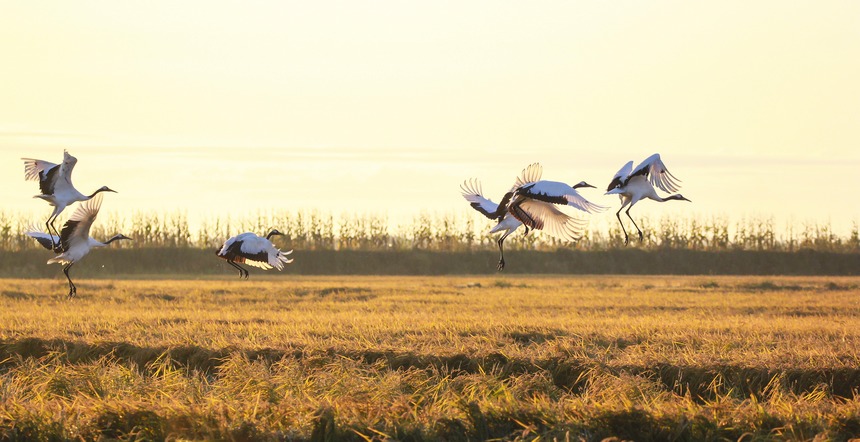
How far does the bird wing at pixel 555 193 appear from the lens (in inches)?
414

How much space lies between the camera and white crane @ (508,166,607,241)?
10570 millimetres

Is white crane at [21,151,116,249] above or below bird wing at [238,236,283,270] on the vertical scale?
above

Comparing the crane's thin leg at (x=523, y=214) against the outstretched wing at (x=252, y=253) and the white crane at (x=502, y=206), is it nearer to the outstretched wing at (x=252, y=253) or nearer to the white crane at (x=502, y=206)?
the white crane at (x=502, y=206)

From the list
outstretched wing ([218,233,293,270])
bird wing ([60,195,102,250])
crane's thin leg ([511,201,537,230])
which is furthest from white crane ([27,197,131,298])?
crane's thin leg ([511,201,537,230])

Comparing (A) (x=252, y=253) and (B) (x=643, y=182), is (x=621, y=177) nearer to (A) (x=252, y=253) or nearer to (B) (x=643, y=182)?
(B) (x=643, y=182)

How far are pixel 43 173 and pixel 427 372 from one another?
6.66 metres

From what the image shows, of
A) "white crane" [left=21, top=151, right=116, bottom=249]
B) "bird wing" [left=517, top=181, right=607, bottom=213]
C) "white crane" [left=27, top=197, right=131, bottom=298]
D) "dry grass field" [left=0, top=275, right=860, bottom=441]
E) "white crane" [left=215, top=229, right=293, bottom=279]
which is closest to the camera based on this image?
"dry grass field" [left=0, top=275, right=860, bottom=441]

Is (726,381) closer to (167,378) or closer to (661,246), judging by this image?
(167,378)

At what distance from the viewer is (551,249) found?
50.0 m

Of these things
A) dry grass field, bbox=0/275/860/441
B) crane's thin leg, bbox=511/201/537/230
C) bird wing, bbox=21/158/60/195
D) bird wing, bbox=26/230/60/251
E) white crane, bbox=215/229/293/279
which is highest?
bird wing, bbox=21/158/60/195

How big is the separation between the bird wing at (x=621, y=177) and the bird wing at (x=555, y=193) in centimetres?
74

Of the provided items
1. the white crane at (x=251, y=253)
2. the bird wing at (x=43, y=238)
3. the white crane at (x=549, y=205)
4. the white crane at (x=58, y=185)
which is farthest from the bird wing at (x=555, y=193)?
the bird wing at (x=43, y=238)

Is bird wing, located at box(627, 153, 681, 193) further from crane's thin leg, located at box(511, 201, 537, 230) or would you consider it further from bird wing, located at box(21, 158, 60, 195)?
bird wing, located at box(21, 158, 60, 195)

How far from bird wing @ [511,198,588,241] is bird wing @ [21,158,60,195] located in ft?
23.1
